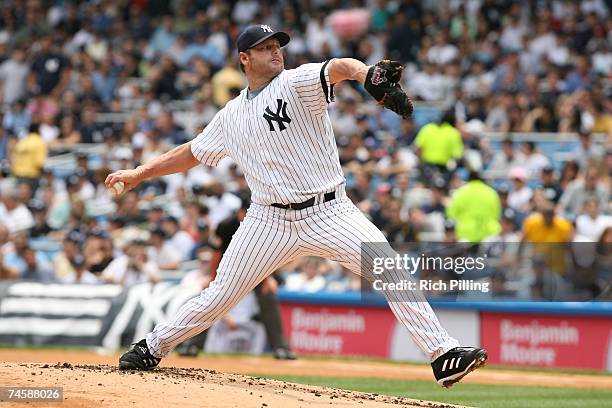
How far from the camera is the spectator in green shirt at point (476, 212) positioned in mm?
14477

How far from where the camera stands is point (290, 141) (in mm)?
7164

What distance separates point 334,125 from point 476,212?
13.8 feet

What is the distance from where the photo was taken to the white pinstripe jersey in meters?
7.09

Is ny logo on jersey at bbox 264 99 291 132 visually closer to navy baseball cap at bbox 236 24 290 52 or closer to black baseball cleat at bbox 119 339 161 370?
navy baseball cap at bbox 236 24 290 52

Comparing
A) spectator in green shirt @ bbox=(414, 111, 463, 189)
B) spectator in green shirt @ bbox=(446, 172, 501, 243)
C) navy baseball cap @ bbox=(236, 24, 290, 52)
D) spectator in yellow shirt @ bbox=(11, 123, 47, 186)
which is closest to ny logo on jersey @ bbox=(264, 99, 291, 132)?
navy baseball cap @ bbox=(236, 24, 290, 52)

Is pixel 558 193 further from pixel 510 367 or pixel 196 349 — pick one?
pixel 196 349

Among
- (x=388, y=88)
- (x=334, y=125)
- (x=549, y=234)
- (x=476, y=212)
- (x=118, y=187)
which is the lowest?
(x=118, y=187)

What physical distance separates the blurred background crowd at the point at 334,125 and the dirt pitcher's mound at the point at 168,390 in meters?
4.80

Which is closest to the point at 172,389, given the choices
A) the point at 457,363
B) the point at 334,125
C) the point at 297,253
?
the point at 297,253

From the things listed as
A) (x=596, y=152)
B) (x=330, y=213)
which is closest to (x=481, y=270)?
(x=596, y=152)

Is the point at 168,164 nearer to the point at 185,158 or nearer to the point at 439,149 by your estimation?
the point at 185,158

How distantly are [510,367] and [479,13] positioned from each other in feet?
29.0

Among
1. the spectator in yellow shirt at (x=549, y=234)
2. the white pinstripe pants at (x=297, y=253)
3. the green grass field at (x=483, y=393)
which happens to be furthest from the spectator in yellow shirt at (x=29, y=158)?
the white pinstripe pants at (x=297, y=253)

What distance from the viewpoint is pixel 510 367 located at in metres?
12.8
